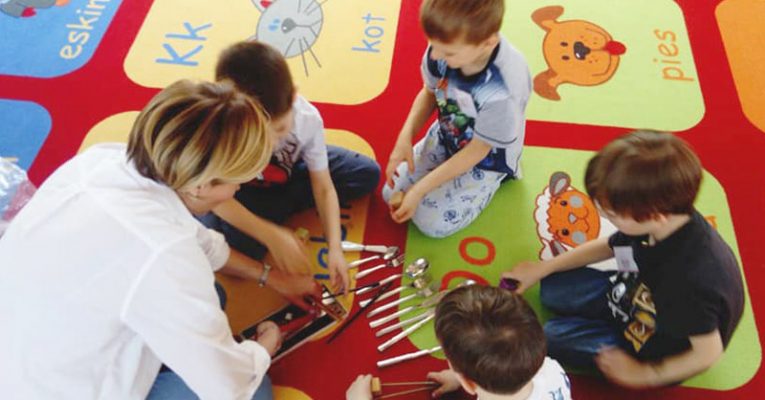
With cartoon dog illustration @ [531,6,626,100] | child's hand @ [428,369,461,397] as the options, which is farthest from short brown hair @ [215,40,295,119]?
cartoon dog illustration @ [531,6,626,100]

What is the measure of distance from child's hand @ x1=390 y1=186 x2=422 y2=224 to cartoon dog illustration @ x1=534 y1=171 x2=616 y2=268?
1.08 ft

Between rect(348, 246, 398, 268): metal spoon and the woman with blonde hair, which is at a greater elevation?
the woman with blonde hair

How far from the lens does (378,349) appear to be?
1178 mm

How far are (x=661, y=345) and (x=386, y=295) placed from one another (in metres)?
0.55

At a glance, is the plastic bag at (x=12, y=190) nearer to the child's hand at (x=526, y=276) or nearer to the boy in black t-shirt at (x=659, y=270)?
the child's hand at (x=526, y=276)

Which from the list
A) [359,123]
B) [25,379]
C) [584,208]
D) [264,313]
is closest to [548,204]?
[584,208]

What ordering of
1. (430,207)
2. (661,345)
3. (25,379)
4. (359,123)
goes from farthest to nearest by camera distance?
(359,123) < (430,207) < (661,345) < (25,379)

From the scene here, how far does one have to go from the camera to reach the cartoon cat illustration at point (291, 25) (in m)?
1.69

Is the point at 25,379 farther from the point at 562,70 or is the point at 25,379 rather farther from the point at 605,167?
the point at 562,70

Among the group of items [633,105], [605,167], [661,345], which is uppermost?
[605,167]

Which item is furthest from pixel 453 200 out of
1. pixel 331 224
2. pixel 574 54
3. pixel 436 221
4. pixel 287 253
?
pixel 574 54

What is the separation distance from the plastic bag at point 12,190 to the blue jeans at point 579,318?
4.03 feet

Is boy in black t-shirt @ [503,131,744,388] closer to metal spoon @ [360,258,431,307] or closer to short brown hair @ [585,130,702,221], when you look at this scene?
short brown hair @ [585,130,702,221]

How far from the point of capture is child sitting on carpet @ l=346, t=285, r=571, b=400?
30.4 inches
